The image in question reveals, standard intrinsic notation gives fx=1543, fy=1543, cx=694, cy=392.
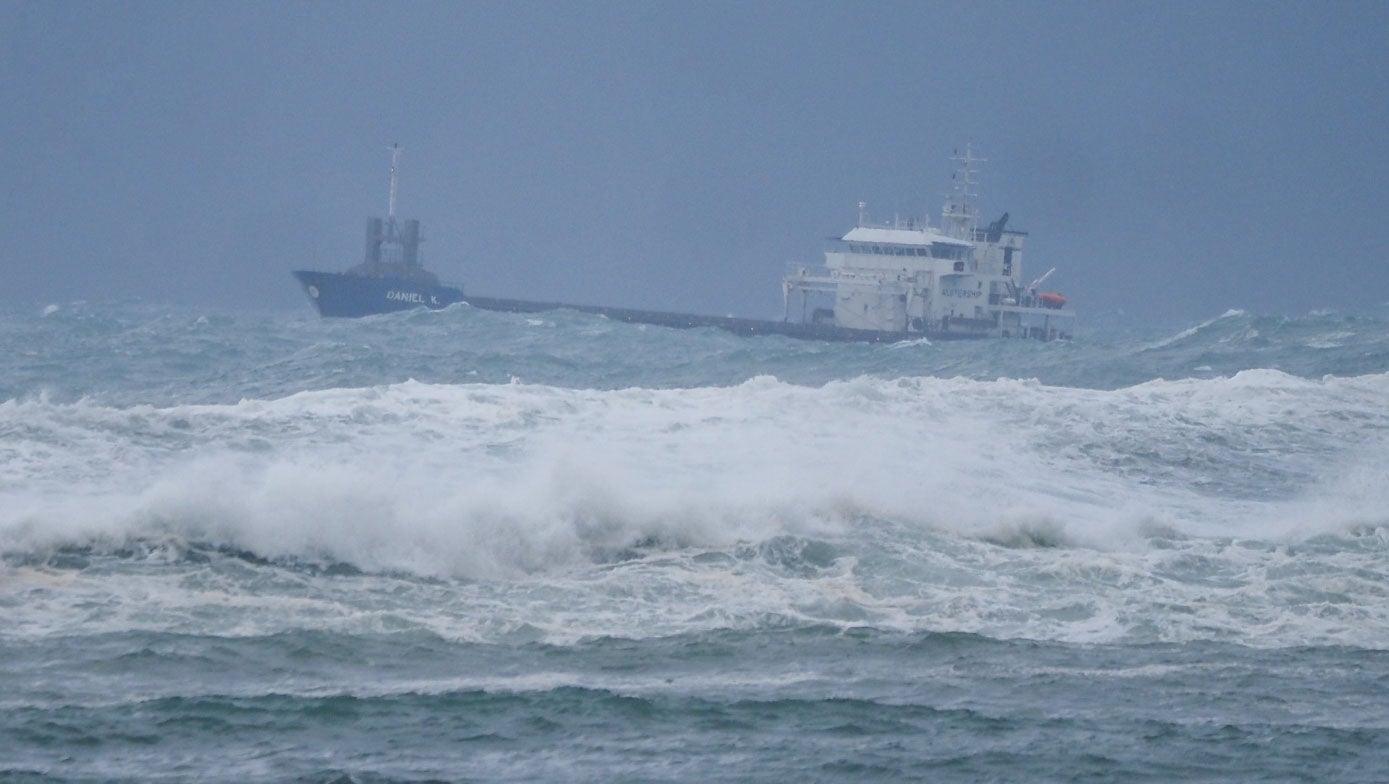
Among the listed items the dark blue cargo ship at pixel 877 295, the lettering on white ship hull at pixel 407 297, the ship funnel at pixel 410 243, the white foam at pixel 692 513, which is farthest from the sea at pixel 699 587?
the ship funnel at pixel 410 243

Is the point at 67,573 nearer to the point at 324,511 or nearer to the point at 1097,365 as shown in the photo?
the point at 324,511

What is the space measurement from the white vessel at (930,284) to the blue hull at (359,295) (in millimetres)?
13652

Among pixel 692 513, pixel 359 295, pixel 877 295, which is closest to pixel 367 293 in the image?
pixel 359 295

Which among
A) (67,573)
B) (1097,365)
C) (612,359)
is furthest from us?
(612,359)

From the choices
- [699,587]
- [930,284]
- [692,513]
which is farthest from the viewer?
[930,284]

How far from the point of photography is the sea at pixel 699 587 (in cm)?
779

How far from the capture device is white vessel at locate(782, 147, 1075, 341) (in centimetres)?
5409

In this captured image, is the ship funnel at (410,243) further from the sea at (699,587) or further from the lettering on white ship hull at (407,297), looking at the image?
the sea at (699,587)

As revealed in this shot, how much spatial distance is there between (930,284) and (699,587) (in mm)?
44177

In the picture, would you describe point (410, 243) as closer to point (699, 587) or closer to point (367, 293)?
point (367, 293)

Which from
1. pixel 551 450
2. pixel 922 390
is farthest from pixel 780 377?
pixel 551 450

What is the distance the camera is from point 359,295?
185 feet

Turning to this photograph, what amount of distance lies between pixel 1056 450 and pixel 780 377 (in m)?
15.7

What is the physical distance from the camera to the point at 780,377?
1299 inches
